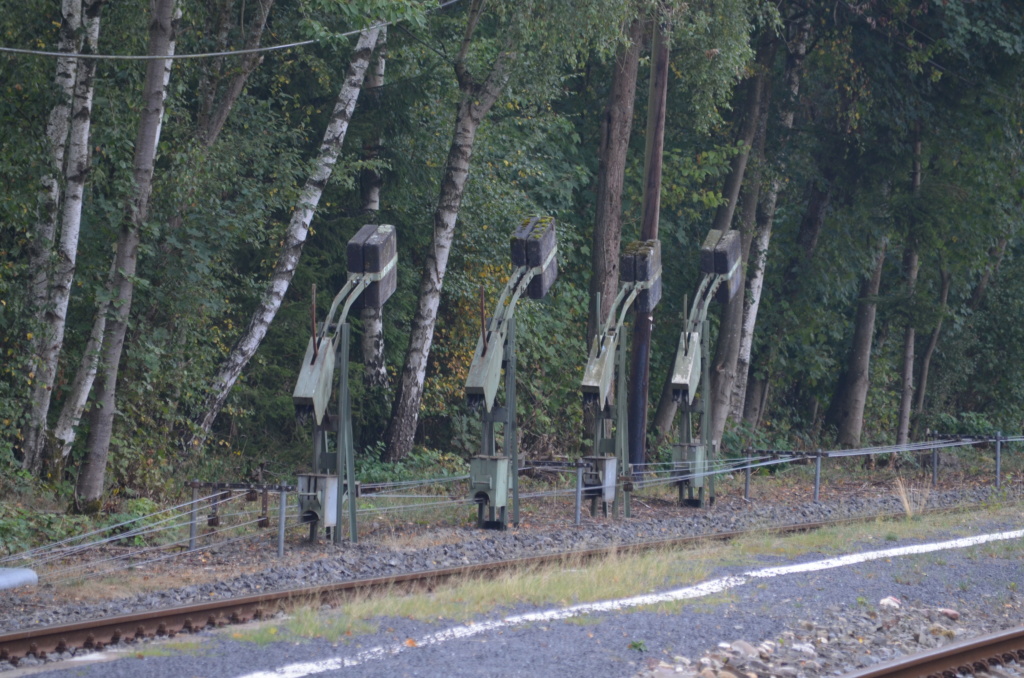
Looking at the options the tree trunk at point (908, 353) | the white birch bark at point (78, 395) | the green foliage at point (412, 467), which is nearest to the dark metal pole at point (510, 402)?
the green foliage at point (412, 467)

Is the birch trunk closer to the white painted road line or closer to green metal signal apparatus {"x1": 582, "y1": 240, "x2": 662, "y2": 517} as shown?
green metal signal apparatus {"x1": 582, "y1": 240, "x2": 662, "y2": 517}

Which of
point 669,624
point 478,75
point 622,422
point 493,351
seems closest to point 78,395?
point 493,351

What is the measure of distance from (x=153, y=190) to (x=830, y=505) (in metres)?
10.7

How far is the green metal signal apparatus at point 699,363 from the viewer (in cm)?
1645

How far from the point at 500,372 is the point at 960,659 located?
6947mm

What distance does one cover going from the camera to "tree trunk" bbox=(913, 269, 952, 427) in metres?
26.3

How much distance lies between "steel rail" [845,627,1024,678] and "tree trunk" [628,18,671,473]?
10.8 meters

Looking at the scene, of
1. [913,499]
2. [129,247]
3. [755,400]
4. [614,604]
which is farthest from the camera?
[755,400]

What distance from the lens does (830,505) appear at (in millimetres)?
17094

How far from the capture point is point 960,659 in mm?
7816

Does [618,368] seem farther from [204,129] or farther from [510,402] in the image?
[204,129]

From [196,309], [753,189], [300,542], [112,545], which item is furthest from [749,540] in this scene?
[753,189]

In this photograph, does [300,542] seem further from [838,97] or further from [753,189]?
[838,97]

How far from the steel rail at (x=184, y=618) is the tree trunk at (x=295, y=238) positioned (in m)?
7.81
